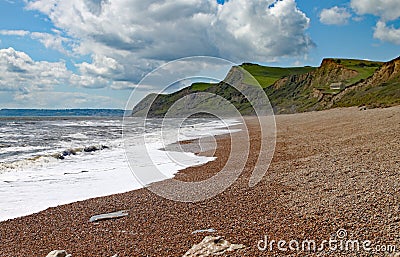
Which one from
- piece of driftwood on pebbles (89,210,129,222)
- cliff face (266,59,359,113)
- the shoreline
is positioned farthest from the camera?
cliff face (266,59,359,113)

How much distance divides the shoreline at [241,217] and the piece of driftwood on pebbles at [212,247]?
18 centimetres

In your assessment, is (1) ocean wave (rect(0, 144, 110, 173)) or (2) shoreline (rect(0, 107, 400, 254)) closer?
(2) shoreline (rect(0, 107, 400, 254))

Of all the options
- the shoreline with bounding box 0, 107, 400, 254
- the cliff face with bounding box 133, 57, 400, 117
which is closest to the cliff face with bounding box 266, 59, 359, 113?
the cliff face with bounding box 133, 57, 400, 117

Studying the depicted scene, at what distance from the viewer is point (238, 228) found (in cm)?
619

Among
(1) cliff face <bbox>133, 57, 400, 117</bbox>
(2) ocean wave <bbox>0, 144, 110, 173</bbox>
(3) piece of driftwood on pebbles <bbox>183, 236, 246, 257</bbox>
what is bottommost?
(2) ocean wave <bbox>0, 144, 110, 173</bbox>

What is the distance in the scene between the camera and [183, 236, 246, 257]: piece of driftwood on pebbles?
514cm

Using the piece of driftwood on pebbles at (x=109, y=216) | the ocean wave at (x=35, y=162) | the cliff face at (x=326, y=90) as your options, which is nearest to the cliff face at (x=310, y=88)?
the cliff face at (x=326, y=90)

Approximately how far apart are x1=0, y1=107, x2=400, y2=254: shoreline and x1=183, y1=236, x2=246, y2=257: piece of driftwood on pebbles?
18 cm

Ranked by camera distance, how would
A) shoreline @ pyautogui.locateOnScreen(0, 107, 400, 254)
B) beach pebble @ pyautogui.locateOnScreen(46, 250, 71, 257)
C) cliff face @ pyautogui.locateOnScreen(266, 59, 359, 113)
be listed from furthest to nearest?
cliff face @ pyautogui.locateOnScreen(266, 59, 359, 113), shoreline @ pyautogui.locateOnScreen(0, 107, 400, 254), beach pebble @ pyautogui.locateOnScreen(46, 250, 71, 257)

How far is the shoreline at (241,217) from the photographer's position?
563 centimetres

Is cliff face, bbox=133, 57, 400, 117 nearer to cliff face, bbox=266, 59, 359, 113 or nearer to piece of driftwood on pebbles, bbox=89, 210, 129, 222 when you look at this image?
cliff face, bbox=266, 59, 359, 113

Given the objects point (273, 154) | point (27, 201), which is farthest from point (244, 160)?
point (27, 201)

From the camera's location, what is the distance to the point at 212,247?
527 centimetres

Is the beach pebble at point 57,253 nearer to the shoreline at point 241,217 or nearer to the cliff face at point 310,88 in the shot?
the shoreline at point 241,217
